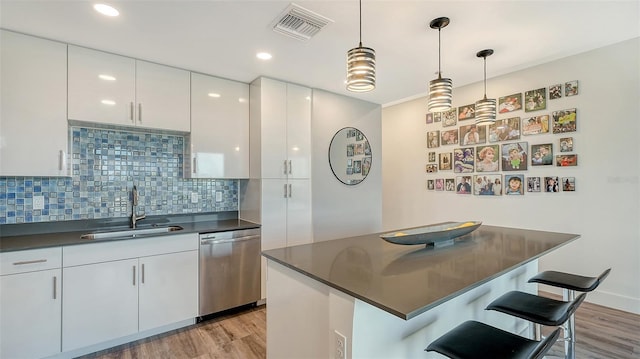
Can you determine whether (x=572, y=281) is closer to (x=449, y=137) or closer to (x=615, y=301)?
(x=615, y=301)

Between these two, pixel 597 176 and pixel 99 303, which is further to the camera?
pixel 597 176

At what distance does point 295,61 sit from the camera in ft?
9.16

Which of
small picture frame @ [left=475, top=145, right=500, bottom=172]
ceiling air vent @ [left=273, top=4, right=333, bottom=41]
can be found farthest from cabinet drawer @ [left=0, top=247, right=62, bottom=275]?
small picture frame @ [left=475, top=145, right=500, bottom=172]

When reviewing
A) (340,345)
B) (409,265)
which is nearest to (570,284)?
(409,265)

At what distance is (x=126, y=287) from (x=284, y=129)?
2074 millimetres

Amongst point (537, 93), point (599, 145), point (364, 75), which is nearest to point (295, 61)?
point (364, 75)

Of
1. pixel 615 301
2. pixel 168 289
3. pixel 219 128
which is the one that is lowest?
pixel 615 301

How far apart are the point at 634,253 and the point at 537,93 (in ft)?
6.05

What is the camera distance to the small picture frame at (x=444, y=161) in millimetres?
4221

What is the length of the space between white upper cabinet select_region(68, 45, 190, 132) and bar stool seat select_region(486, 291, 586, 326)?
9.86 feet

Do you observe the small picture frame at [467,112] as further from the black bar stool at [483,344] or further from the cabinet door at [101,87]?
the cabinet door at [101,87]

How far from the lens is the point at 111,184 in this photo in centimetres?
279

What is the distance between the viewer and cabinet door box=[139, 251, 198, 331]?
2.44 metres

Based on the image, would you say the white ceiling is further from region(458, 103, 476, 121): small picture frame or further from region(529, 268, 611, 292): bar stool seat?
region(529, 268, 611, 292): bar stool seat
